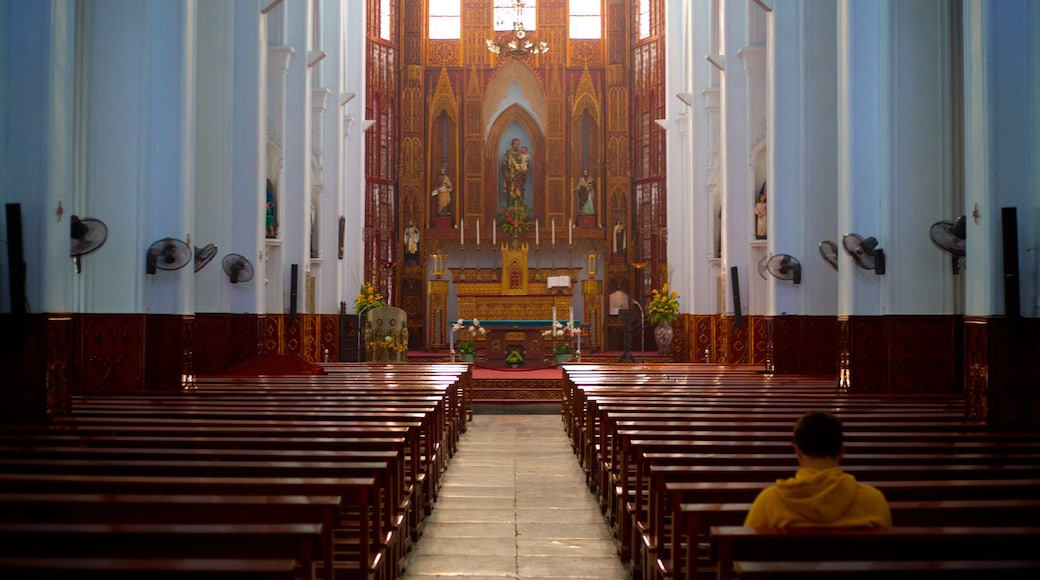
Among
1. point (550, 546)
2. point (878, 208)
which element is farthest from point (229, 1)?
point (550, 546)

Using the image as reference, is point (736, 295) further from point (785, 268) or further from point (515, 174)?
point (515, 174)

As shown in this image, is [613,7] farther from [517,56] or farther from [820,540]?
[820,540]

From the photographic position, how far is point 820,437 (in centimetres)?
329

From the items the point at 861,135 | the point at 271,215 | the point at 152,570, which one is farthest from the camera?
the point at 271,215

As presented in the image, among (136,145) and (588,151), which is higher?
(588,151)

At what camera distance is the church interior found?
736 centimetres

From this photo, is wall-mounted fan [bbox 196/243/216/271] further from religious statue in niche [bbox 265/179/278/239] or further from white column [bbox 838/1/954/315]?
white column [bbox 838/1/954/315]

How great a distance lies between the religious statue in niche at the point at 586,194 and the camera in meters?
27.0

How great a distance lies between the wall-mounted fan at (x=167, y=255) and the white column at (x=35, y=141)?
2.47 meters

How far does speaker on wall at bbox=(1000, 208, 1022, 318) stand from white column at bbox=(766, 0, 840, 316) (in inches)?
232

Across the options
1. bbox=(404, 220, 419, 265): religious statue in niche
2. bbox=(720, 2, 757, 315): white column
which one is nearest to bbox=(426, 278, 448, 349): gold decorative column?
bbox=(404, 220, 419, 265): religious statue in niche

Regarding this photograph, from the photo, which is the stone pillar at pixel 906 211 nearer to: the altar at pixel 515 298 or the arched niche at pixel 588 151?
the altar at pixel 515 298

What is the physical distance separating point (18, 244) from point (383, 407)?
288cm

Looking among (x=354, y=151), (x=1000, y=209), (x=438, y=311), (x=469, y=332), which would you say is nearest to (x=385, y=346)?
(x=469, y=332)
